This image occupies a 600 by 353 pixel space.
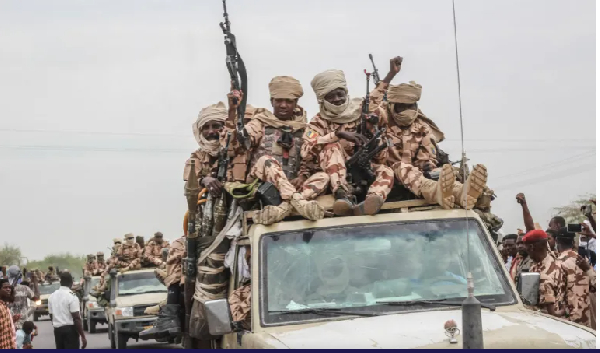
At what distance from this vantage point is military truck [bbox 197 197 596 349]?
6852mm

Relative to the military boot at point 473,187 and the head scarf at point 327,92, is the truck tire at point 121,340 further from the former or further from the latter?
the military boot at point 473,187

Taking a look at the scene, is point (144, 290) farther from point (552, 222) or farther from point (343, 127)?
point (343, 127)

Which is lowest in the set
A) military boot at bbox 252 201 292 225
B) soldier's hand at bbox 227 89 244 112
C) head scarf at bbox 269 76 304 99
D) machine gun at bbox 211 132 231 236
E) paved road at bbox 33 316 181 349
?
A: paved road at bbox 33 316 181 349

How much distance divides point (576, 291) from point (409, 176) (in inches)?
69.5

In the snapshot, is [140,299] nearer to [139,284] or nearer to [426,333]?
[139,284]

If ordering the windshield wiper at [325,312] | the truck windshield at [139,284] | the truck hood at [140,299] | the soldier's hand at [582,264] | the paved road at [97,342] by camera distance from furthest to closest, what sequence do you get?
1. the truck windshield at [139,284]
2. the paved road at [97,342]
3. the truck hood at [140,299]
4. the soldier's hand at [582,264]
5. the windshield wiper at [325,312]

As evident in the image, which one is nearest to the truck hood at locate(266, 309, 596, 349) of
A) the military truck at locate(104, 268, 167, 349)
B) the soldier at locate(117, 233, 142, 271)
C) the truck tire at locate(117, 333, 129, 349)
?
the military truck at locate(104, 268, 167, 349)

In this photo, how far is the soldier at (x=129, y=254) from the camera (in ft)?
79.8

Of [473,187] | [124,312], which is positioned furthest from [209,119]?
[124,312]

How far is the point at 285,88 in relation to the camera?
10242mm

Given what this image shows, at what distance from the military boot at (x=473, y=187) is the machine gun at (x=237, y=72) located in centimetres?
215

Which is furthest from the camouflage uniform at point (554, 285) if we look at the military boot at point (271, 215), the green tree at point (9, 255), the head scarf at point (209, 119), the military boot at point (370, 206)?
the green tree at point (9, 255)

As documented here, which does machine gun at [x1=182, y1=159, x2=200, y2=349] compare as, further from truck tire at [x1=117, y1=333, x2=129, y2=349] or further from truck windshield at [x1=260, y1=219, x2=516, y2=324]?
truck tire at [x1=117, y1=333, x2=129, y2=349]

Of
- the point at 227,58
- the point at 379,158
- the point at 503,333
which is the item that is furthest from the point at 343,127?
the point at 503,333
